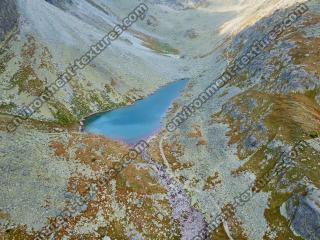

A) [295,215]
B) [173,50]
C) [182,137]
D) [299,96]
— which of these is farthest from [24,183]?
[173,50]

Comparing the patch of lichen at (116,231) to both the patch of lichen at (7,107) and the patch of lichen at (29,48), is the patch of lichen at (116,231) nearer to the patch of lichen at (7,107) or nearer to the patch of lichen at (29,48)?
the patch of lichen at (7,107)

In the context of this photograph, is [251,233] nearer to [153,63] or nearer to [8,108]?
[8,108]

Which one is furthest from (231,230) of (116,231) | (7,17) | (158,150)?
(7,17)

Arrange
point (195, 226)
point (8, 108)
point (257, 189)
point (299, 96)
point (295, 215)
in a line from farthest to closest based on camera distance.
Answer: point (8, 108) → point (299, 96) → point (257, 189) → point (195, 226) → point (295, 215)

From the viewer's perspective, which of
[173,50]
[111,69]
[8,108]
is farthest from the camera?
[173,50]

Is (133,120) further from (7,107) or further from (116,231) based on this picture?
(116,231)

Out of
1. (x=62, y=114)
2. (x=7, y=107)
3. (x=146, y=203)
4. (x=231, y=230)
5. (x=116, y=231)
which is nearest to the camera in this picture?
(x=116, y=231)
